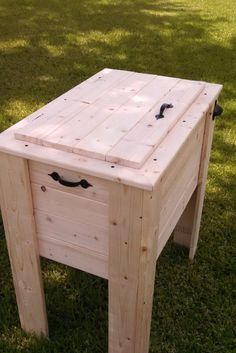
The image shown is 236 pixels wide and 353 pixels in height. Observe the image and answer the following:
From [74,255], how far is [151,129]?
0.58 m

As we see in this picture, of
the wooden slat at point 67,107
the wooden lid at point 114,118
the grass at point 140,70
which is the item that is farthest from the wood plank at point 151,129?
the grass at point 140,70

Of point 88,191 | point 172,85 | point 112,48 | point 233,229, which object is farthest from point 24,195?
point 112,48

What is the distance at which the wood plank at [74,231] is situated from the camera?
5.28 feet

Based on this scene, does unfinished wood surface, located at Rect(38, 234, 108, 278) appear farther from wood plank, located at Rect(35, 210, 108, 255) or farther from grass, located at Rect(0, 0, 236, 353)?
grass, located at Rect(0, 0, 236, 353)

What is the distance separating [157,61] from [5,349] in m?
4.30

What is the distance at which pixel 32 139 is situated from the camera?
157 centimetres

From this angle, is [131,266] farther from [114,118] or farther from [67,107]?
[67,107]

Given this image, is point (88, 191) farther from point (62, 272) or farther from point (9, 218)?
point (62, 272)

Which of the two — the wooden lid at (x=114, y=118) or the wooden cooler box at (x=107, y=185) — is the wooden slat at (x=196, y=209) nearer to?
the wooden cooler box at (x=107, y=185)

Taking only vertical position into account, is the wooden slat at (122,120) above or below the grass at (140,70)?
above

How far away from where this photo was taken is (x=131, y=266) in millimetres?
1596

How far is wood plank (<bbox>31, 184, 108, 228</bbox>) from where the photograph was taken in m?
1.55

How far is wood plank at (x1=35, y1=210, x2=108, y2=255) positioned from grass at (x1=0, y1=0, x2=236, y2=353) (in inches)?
27.5

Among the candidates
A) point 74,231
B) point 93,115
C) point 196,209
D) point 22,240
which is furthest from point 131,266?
point 196,209
